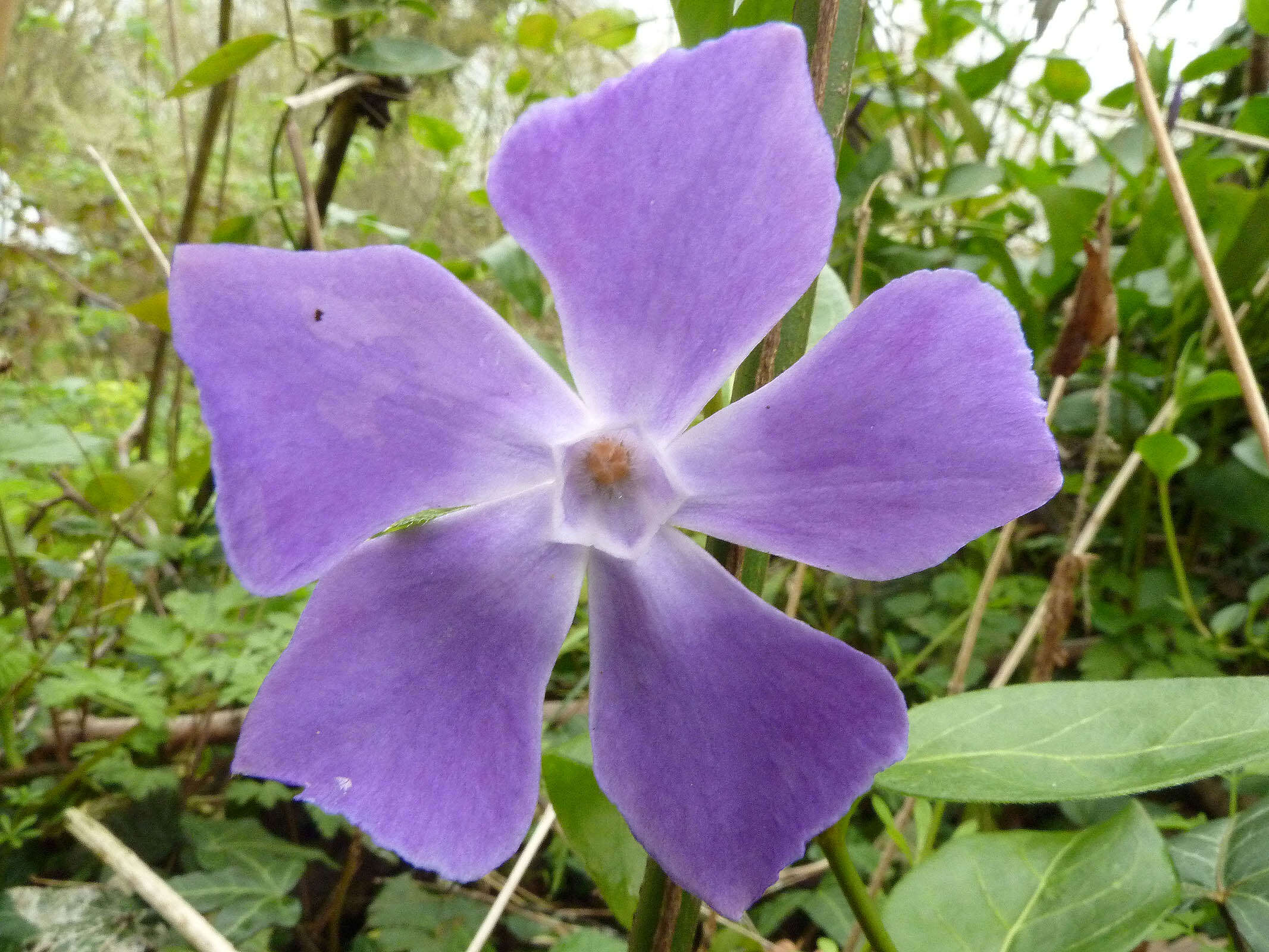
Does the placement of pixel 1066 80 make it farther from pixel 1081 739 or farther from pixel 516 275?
pixel 1081 739

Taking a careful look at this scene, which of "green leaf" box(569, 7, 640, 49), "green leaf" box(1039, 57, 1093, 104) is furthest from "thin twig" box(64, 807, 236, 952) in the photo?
"green leaf" box(1039, 57, 1093, 104)

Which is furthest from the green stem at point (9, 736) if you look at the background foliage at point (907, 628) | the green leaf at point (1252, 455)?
the green leaf at point (1252, 455)

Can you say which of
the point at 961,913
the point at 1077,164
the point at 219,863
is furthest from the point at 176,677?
the point at 1077,164

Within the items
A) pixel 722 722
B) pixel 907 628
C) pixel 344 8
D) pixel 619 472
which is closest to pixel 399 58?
pixel 344 8

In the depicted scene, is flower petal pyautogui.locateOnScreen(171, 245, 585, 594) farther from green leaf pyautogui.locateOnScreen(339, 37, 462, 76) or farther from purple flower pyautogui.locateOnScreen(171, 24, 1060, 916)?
green leaf pyautogui.locateOnScreen(339, 37, 462, 76)

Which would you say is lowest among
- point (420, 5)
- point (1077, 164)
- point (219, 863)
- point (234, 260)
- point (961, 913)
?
point (219, 863)

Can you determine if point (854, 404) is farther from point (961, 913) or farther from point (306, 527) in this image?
point (961, 913)
